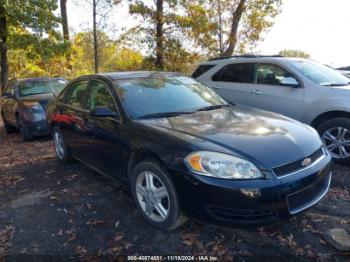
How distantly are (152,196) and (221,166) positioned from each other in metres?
0.86

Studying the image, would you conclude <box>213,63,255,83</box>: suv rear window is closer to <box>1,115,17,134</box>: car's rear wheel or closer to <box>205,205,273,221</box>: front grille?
<box>205,205,273,221</box>: front grille

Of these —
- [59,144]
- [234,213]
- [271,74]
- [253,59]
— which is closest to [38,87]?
[59,144]

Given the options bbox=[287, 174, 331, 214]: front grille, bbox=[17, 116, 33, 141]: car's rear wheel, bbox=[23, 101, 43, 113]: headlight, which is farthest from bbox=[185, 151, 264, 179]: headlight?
bbox=[17, 116, 33, 141]: car's rear wheel

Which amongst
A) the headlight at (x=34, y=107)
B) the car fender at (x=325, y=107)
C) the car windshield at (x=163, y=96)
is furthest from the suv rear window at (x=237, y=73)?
the headlight at (x=34, y=107)

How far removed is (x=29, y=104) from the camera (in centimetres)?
762

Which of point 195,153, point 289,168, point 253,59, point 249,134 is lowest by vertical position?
point 289,168

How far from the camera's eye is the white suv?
4.87 meters

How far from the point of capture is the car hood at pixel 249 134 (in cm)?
282

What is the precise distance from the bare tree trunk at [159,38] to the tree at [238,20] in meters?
3.03

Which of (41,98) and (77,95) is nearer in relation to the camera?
(77,95)

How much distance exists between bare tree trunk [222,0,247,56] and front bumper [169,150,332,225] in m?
14.1

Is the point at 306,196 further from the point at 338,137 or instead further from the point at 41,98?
the point at 41,98

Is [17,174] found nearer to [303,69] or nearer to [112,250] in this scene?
[112,250]

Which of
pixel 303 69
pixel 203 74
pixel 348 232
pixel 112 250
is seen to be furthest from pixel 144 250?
pixel 203 74
